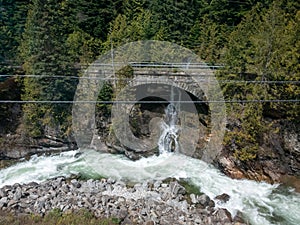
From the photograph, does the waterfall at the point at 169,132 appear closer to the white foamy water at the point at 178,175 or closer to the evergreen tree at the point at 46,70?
the white foamy water at the point at 178,175

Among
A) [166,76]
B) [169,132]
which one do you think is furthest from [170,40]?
[169,132]

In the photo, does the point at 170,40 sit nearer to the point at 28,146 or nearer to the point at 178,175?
the point at 178,175

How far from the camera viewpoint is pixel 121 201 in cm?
1125

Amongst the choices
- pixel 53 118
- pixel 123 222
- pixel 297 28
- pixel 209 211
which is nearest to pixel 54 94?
pixel 53 118

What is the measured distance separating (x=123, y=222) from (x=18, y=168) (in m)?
7.19

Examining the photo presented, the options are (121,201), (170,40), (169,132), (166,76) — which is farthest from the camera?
(170,40)

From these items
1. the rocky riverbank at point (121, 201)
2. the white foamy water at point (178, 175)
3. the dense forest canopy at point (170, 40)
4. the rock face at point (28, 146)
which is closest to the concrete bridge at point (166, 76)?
the dense forest canopy at point (170, 40)

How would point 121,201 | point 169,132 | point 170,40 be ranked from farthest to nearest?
1. point 170,40
2. point 169,132
3. point 121,201

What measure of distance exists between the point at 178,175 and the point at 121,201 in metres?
3.38

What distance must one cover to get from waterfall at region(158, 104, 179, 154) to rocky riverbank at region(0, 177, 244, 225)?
12.1ft

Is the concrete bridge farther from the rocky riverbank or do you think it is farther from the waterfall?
the rocky riverbank

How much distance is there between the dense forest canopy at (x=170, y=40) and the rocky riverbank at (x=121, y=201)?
321 centimetres

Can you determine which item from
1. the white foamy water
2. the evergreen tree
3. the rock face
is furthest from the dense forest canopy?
the white foamy water

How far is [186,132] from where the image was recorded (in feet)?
53.4
